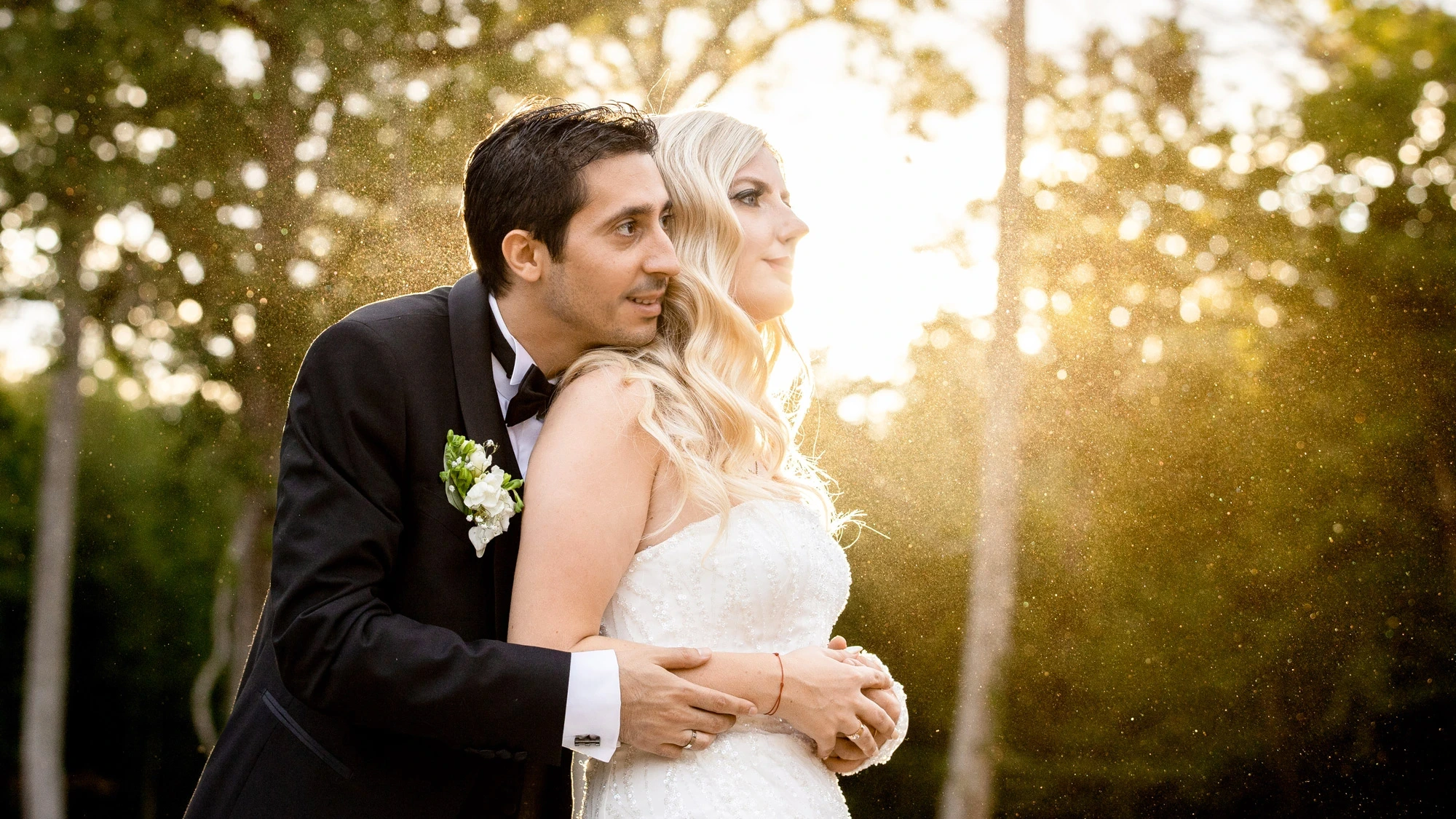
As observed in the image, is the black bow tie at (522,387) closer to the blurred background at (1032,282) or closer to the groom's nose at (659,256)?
the groom's nose at (659,256)

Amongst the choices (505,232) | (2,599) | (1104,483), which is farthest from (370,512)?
(2,599)

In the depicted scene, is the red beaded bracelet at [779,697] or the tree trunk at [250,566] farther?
the tree trunk at [250,566]

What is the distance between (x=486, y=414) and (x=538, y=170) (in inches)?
18.0

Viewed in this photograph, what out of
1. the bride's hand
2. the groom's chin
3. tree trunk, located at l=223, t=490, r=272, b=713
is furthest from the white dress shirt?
tree trunk, located at l=223, t=490, r=272, b=713

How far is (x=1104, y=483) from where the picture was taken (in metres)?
5.54

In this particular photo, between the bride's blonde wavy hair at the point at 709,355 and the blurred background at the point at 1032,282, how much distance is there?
3.27m

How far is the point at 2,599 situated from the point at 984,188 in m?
8.61

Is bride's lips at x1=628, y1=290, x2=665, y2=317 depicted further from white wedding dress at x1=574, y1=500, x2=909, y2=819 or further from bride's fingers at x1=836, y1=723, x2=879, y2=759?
bride's fingers at x1=836, y1=723, x2=879, y2=759

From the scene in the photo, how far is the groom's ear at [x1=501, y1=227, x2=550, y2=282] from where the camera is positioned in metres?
1.73

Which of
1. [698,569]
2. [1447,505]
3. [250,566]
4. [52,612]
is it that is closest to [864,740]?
[698,569]

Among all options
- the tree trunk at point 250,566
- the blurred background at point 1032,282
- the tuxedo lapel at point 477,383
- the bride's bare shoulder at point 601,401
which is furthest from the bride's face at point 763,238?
the tree trunk at point 250,566

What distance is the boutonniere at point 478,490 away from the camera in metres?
1.44

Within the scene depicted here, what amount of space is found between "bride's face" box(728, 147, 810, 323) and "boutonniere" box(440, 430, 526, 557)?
0.69m

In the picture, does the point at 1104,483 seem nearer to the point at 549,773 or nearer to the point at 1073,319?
the point at 1073,319
